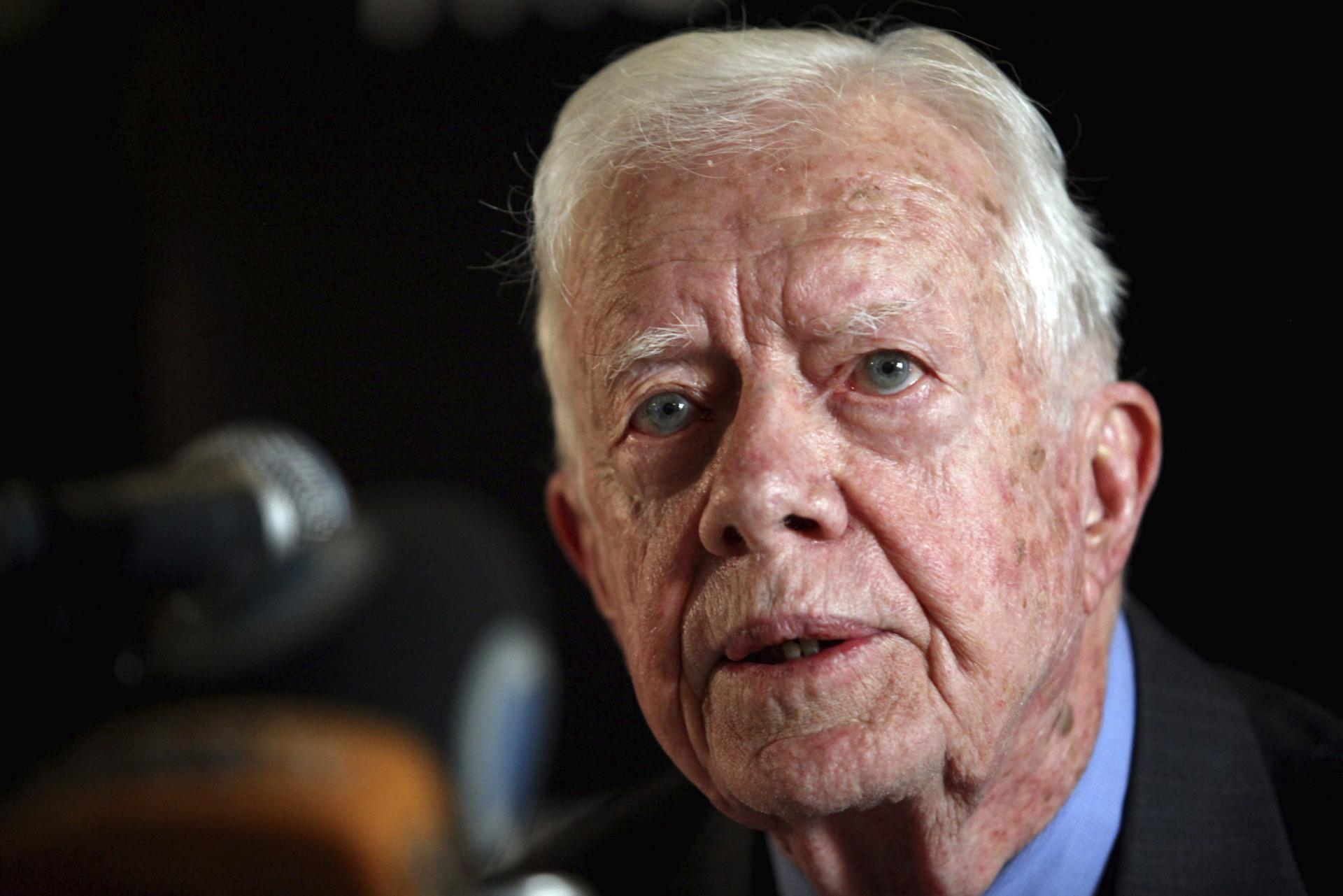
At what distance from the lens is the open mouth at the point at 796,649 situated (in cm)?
87

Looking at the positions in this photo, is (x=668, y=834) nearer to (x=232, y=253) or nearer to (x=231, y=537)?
(x=231, y=537)

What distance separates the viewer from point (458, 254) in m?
1.46

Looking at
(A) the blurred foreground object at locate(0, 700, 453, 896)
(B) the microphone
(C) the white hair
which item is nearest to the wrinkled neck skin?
(C) the white hair

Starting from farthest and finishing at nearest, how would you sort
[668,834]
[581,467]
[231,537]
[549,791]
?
[549,791] → [668,834] → [231,537] → [581,467]

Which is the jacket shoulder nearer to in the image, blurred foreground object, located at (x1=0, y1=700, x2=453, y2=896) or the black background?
the black background

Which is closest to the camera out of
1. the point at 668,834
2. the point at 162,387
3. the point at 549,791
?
the point at 668,834

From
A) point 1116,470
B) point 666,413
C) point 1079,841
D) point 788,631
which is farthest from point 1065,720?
point 666,413

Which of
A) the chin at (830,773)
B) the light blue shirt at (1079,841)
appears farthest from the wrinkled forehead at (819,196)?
the light blue shirt at (1079,841)

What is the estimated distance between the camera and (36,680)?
48.4 inches

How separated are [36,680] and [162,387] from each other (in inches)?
50.0

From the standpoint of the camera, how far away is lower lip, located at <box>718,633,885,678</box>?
0.85 metres

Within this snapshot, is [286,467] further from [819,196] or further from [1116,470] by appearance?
[1116,470]

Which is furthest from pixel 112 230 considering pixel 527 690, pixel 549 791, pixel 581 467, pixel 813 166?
pixel 813 166

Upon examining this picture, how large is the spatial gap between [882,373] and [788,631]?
20 centimetres
